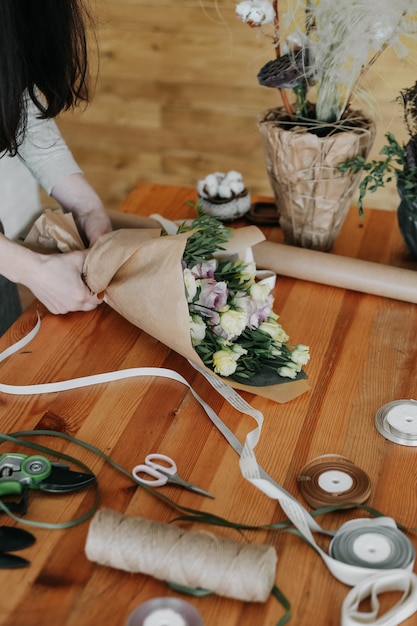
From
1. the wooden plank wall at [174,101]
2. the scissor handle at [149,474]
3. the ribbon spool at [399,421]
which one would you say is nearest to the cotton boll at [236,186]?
the ribbon spool at [399,421]

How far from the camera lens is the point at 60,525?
0.97 meters

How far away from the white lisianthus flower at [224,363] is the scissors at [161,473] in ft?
0.65

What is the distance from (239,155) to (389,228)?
164 cm

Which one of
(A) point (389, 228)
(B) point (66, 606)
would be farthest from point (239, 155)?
(B) point (66, 606)

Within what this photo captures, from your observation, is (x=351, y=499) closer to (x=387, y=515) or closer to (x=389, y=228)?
(x=387, y=515)

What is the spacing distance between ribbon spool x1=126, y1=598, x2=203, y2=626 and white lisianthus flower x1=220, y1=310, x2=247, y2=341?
49 centimetres

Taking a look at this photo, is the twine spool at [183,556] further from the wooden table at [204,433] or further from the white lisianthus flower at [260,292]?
the white lisianthus flower at [260,292]

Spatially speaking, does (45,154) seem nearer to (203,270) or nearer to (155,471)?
(203,270)

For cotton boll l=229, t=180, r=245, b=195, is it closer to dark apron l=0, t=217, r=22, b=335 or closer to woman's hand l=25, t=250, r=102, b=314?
woman's hand l=25, t=250, r=102, b=314

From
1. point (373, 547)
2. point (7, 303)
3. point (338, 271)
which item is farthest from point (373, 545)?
point (7, 303)

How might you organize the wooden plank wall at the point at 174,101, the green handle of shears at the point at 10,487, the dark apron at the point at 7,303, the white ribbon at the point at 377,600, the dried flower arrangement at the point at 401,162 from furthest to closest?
the wooden plank wall at the point at 174,101, the dark apron at the point at 7,303, the dried flower arrangement at the point at 401,162, the green handle of shears at the point at 10,487, the white ribbon at the point at 377,600

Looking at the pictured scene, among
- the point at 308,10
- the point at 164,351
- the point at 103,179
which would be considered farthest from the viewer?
the point at 103,179

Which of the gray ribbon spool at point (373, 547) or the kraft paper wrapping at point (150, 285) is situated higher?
the kraft paper wrapping at point (150, 285)

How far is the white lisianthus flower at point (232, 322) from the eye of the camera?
1238 millimetres
